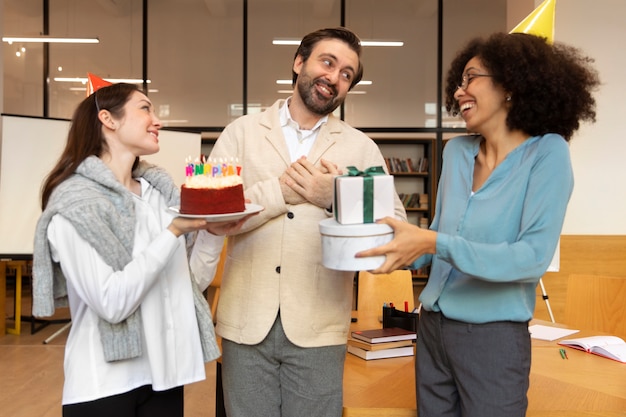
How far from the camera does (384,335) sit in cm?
237

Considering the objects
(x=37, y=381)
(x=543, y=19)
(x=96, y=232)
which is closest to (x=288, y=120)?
(x=96, y=232)

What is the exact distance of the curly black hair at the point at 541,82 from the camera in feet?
4.72

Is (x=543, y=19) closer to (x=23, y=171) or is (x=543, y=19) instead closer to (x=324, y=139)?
(x=324, y=139)

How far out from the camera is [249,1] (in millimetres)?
8688

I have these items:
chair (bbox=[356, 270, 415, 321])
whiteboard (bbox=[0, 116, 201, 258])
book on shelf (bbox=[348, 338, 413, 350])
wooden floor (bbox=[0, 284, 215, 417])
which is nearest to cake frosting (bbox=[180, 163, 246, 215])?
book on shelf (bbox=[348, 338, 413, 350])

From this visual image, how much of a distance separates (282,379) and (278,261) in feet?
1.20

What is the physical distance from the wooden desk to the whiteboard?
4420mm

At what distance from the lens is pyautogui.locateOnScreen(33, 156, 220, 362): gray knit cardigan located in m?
1.52

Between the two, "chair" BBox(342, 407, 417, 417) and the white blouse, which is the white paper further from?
the white blouse

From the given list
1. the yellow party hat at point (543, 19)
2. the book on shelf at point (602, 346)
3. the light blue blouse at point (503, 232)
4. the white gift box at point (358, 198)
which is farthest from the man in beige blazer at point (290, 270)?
the yellow party hat at point (543, 19)

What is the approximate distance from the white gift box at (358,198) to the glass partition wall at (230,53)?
290 inches

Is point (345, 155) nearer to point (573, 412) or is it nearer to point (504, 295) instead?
point (504, 295)

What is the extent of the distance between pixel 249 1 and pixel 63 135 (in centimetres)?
400

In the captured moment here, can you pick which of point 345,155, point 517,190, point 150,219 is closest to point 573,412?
point 517,190
